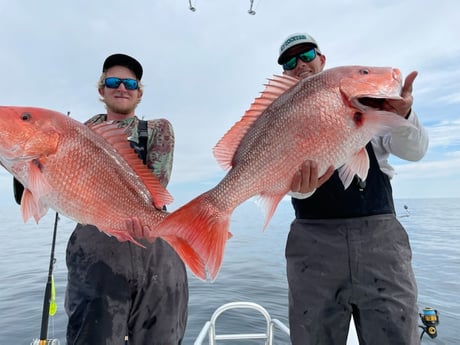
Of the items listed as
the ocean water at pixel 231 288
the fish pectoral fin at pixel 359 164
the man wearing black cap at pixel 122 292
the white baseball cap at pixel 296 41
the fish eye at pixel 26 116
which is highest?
the white baseball cap at pixel 296 41

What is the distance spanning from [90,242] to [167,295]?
0.72m

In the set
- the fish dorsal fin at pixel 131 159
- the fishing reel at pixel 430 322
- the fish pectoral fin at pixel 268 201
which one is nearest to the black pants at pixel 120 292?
the fish dorsal fin at pixel 131 159

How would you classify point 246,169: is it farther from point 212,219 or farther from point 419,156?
point 419,156

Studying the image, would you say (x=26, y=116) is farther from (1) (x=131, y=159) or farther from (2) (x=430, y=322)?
(2) (x=430, y=322)

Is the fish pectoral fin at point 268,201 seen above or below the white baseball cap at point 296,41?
below

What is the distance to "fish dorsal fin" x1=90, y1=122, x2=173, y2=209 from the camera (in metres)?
2.31

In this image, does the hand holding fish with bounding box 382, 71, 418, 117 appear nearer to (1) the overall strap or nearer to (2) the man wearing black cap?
(2) the man wearing black cap

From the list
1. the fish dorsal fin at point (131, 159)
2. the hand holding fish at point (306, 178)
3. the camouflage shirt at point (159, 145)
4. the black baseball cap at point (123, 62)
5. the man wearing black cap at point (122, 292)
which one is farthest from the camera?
the black baseball cap at point (123, 62)

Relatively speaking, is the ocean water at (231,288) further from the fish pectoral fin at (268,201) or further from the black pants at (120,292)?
the black pants at (120,292)

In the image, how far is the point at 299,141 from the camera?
1.98m

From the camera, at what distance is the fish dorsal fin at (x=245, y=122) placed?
2.21 m

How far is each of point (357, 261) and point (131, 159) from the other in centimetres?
176

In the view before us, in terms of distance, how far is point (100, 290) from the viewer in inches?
97.9

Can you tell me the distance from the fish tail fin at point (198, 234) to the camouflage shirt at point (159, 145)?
1.00 metres
